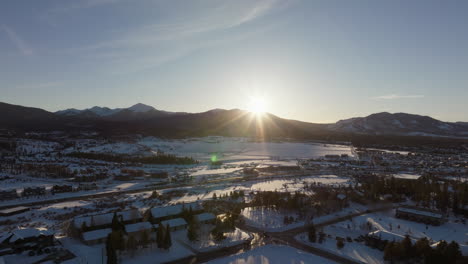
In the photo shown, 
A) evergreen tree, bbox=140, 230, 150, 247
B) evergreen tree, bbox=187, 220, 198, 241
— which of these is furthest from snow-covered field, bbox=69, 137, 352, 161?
evergreen tree, bbox=140, 230, 150, 247

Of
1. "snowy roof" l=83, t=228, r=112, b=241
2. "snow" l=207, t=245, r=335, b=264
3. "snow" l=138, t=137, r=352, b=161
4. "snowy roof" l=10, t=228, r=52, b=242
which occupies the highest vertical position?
"snow" l=138, t=137, r=352, b=161

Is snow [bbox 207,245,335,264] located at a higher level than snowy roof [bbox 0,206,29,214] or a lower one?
lower

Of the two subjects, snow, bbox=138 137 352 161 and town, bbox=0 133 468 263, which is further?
snow, bbox=138 137 352 161

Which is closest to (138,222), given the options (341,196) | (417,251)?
(417,251)

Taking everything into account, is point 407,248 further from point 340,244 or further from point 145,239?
point 145,239

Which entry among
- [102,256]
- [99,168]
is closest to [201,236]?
[102,256]

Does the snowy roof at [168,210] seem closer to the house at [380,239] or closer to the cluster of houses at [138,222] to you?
the cluster of houses at [138,222]

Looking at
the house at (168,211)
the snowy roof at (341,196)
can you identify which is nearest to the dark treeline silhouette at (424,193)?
the snowy roof at (341,196)

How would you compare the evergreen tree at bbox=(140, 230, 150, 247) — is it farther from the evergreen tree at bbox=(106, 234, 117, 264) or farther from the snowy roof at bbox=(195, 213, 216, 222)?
the snowy roof at bbox=(195, 213, 216, 222)
